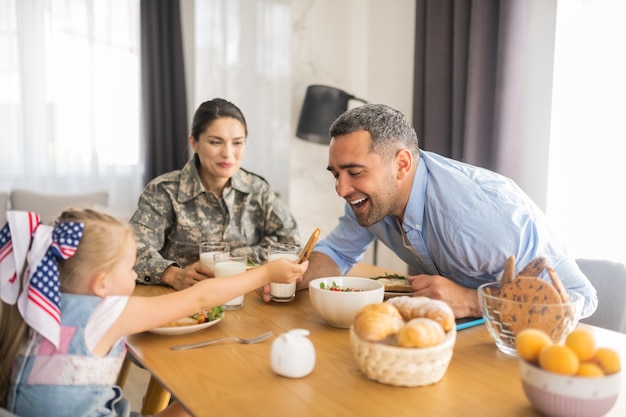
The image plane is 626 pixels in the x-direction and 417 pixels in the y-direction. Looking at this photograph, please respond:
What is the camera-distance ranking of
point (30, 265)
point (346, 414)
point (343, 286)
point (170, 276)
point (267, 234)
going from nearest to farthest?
point (346, 414) < point (30, 265) < point (343, 286) < point (170, 276) < point (267, 234)

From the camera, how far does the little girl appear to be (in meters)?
1.18

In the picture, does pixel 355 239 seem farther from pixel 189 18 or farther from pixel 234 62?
pixel 189 18

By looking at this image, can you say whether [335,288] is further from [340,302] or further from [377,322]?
[377,322]

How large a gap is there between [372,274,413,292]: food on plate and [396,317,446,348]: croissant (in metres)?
0.64

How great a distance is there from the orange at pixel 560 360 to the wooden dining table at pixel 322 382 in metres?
0.11

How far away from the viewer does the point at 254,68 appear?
14.6 feet

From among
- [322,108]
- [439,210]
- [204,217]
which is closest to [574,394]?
[439,210]

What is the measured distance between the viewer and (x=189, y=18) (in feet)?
15.7

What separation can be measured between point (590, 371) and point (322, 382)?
0.48 meters

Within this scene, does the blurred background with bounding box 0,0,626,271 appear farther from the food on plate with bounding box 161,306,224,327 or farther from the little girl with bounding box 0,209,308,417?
the little girl with bounding box 0,209,308,417

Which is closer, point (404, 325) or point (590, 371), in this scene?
point (590, 371)

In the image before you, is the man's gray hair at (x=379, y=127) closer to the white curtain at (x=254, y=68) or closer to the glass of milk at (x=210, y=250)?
the glass of milk at (x=210, y=250)

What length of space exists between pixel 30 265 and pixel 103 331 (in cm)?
20

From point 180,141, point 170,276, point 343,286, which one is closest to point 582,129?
point 343,286
